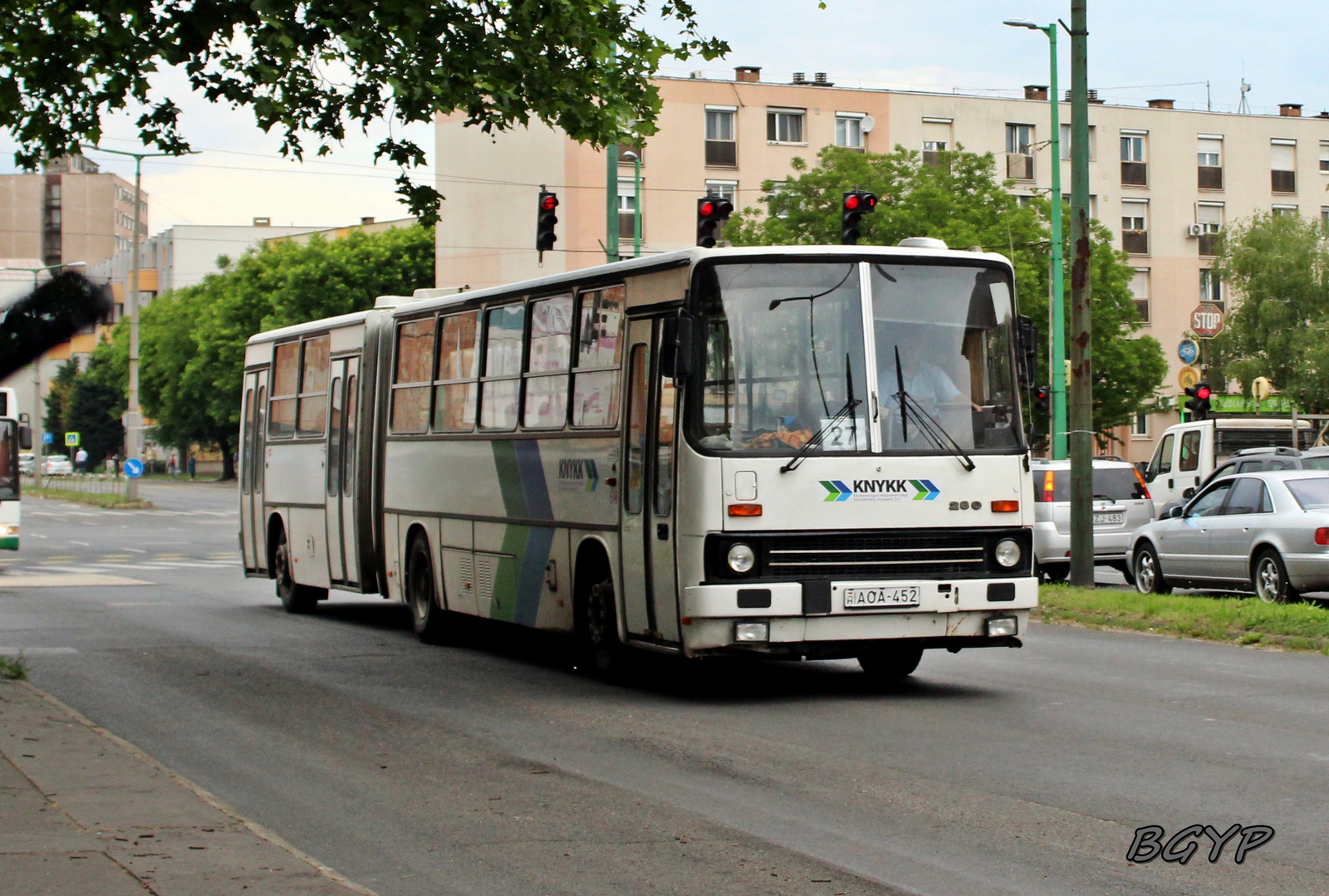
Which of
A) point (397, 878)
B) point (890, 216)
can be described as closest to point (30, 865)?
point (397, 878)

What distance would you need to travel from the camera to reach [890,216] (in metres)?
53.7

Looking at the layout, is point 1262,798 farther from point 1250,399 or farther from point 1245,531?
point 1250,399

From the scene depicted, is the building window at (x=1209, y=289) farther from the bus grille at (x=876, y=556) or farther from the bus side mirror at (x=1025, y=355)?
Result: the bus grille at (x=876, y=556)

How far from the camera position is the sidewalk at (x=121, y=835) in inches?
223

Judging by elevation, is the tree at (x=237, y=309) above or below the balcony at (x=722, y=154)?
below

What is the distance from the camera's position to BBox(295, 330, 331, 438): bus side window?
18625mm

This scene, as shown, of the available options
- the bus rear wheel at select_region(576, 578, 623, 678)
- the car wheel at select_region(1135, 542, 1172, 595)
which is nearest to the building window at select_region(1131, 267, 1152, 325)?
the car wheel at select_region(1135, 542, 1172, 595)

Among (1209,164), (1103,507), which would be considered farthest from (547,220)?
(1209,164)

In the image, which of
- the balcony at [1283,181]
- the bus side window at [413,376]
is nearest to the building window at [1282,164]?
the balcony at [1283,181]

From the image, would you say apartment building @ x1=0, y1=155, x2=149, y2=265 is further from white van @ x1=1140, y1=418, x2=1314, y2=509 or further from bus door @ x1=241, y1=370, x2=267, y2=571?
white van @ x1=1140, y1=418, x2=1314, y2=509

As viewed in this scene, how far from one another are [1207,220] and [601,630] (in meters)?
65.9

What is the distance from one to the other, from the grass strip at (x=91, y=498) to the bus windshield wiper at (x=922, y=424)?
5155 centimetres

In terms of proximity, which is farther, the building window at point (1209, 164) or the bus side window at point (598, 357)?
the building window at point (1209, 164)

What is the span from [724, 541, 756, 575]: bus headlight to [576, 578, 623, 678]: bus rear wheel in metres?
1.49
